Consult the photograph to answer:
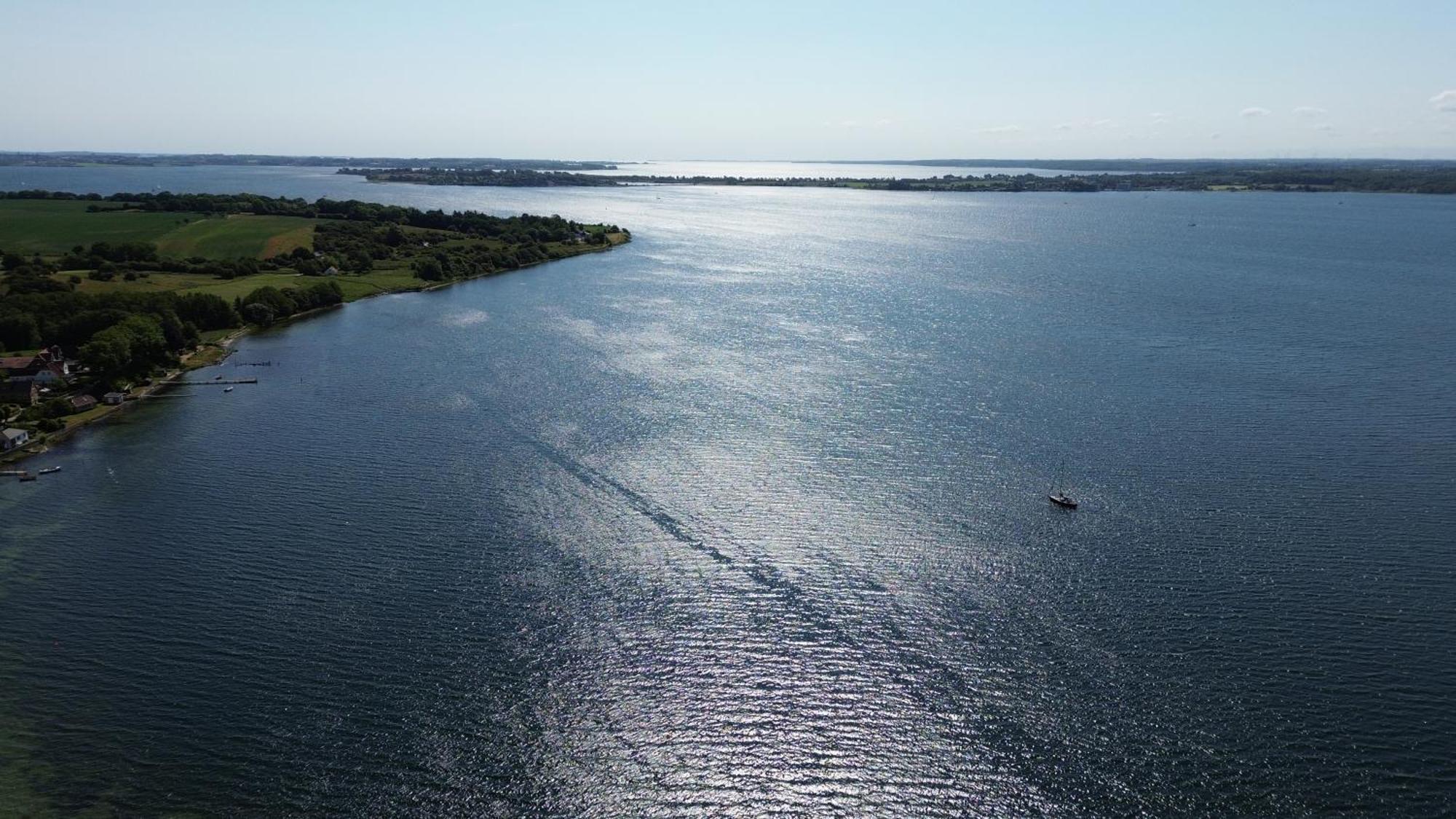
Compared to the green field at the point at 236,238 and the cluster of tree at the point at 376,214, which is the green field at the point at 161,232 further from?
the cluster of tree at the point at 376,214

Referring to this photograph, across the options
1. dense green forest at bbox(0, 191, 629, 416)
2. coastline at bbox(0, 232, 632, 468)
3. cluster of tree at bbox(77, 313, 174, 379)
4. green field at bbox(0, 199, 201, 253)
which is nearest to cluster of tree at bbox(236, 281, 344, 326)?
dense green forest at bbox(0, 191, 629, 416)

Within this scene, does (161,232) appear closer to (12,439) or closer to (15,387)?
(15,387)

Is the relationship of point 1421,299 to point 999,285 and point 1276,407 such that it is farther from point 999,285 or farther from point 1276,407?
point 1276,407

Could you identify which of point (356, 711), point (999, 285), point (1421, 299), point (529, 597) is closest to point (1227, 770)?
point (529, 597)

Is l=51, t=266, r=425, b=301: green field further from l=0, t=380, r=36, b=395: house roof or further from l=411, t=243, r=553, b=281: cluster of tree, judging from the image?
l=0, t=380, r=36, b=395: house roof

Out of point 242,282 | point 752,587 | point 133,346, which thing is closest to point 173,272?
point 242,282

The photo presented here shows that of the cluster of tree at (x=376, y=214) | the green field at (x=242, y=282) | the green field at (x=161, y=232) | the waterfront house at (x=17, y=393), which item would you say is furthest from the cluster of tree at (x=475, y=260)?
the waterfront house at (x=17, y=393)
